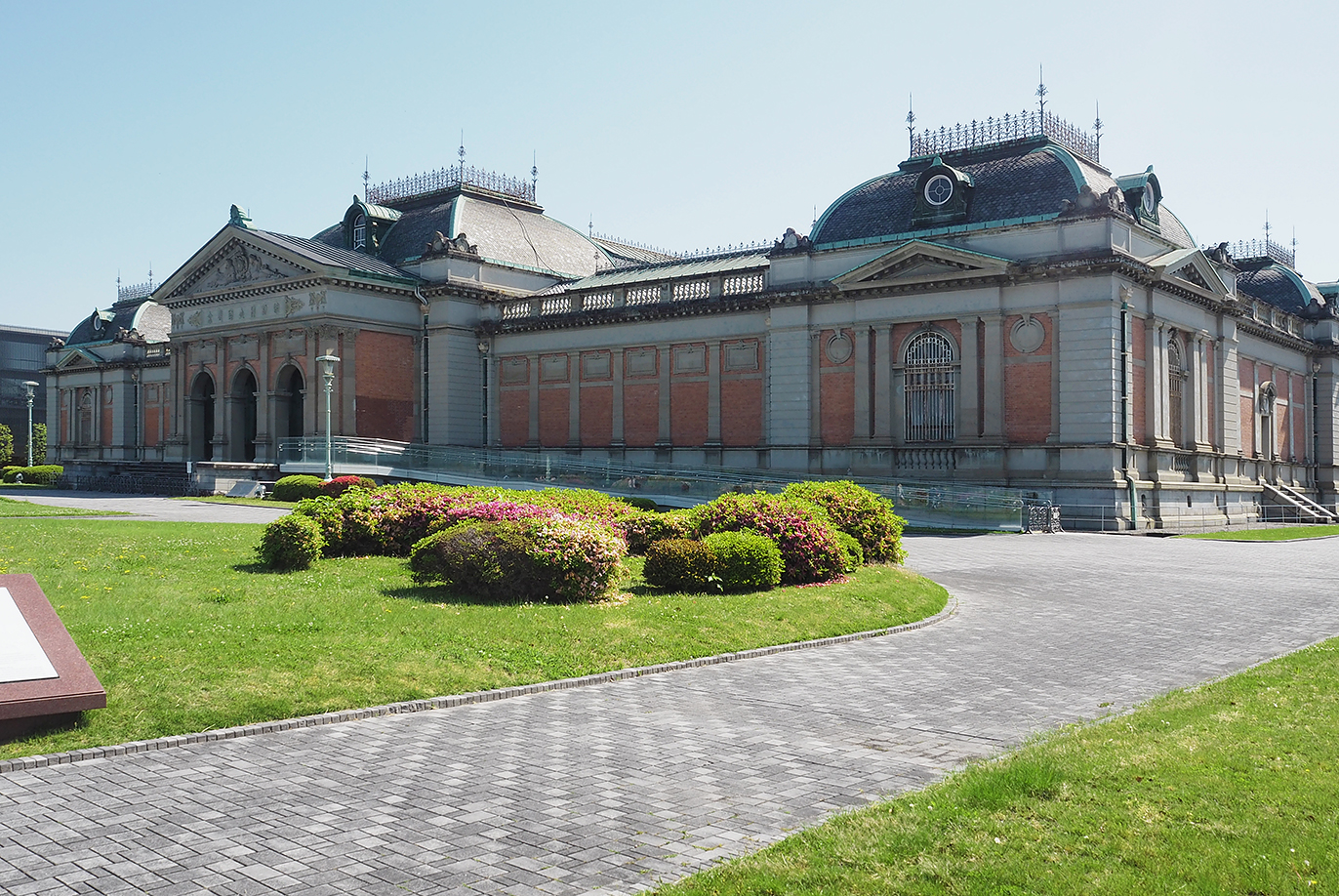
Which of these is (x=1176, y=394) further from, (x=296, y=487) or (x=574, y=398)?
(x=296, y=487)

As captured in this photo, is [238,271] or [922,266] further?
[238,271]

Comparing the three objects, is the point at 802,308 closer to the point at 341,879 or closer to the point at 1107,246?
the point at 1107,246

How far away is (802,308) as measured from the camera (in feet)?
139

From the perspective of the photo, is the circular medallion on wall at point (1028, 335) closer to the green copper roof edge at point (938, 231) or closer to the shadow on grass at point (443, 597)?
the green copper roof edge at point (938, 231)

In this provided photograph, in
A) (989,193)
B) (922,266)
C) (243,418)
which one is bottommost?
(243,418)

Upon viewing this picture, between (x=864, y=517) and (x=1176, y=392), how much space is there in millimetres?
25699

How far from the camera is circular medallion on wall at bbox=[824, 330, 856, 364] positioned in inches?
1639

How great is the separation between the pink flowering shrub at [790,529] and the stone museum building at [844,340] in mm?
20311

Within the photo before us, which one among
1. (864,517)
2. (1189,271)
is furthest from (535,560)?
(1189,271)

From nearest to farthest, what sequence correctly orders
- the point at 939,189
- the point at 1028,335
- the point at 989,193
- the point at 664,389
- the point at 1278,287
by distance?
the point at 1028,335 < the point at 989,193 < the point at 939,189 < the point at 664,389 < the point at 1278,287

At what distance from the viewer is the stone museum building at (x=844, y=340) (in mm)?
37625

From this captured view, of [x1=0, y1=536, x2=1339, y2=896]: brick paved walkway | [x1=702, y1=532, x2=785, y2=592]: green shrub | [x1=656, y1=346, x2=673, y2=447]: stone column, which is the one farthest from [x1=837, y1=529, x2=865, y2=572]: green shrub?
[x1=656, y1=346, x2=673, y2=447]: stone column

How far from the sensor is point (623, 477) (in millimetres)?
41312

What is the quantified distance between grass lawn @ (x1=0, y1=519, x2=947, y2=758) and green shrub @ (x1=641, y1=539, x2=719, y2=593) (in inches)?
14.5
